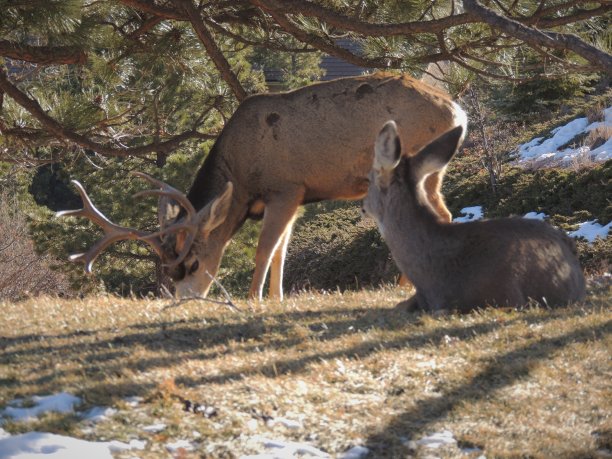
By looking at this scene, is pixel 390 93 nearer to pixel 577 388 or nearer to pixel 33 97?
pixel 33 97

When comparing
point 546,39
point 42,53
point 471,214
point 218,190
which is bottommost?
point 471,214

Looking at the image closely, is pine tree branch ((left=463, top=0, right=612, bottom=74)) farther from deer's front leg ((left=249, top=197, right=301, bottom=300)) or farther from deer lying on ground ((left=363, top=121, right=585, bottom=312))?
deer's front leg ((left=249, top=197, right=301, bottom=300))

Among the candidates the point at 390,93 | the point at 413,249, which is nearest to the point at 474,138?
the point at 390,93

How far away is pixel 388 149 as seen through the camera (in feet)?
25.1

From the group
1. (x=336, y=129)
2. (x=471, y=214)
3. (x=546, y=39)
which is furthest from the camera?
(x=471, y=214)

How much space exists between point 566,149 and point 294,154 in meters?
12.1

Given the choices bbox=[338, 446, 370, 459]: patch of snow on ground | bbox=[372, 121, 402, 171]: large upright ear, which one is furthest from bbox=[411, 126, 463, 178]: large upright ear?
bbox=[338, 446, 370, 459]: patch of snow on ground

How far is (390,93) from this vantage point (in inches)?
435

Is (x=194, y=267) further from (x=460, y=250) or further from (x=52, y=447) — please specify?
(x=52, y=447)

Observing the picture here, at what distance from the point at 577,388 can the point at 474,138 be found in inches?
700

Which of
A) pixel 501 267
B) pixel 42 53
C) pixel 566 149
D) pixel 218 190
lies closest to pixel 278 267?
pixel 218 190

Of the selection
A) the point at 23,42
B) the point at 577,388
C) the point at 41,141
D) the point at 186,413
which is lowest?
the point at 577,388

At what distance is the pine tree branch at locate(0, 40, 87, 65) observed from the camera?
10.0 metres

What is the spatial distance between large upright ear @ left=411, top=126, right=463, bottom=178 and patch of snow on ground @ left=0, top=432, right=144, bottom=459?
394 cm
